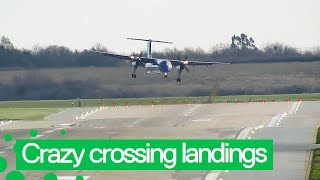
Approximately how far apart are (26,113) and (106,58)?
2880 cm

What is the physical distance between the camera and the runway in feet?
142

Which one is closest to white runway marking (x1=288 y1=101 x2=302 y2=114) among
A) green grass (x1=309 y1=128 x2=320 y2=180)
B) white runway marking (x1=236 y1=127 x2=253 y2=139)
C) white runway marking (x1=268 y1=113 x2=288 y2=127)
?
white runway marking (x1=268 y1=113 x2=288 y2=127)

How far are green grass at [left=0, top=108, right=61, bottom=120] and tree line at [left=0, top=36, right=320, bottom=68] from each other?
20.1 metres

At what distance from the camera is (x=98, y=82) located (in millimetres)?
112312

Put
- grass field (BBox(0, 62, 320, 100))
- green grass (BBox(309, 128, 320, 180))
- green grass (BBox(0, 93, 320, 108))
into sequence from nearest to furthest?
green grass (BBox(309, 128, 320, 180)) < green grass (BBox(0, 93, 320, 108)) < grass field (BBox(0, 62, 320, 100))

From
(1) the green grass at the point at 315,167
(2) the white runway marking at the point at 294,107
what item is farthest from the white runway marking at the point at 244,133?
(2) the white runway marking at the point at 294,107

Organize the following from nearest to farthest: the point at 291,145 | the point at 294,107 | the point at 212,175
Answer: the point at 212,175, the point at 291,145, the point at 294,107

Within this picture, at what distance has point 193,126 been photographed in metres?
71.0

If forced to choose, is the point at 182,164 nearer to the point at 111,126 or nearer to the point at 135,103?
the point at 111,126

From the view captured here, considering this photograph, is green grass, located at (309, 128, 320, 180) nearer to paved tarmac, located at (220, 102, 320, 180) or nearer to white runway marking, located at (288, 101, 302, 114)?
paved tarmac, located at (220, 102, 320, 180)

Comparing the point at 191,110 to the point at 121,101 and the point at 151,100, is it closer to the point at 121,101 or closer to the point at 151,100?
the point at 151,100

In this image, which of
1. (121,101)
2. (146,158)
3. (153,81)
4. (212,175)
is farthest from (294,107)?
(212,175)

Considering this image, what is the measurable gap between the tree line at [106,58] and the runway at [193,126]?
2301 centimetres

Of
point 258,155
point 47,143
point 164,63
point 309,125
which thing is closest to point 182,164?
point 258,155
